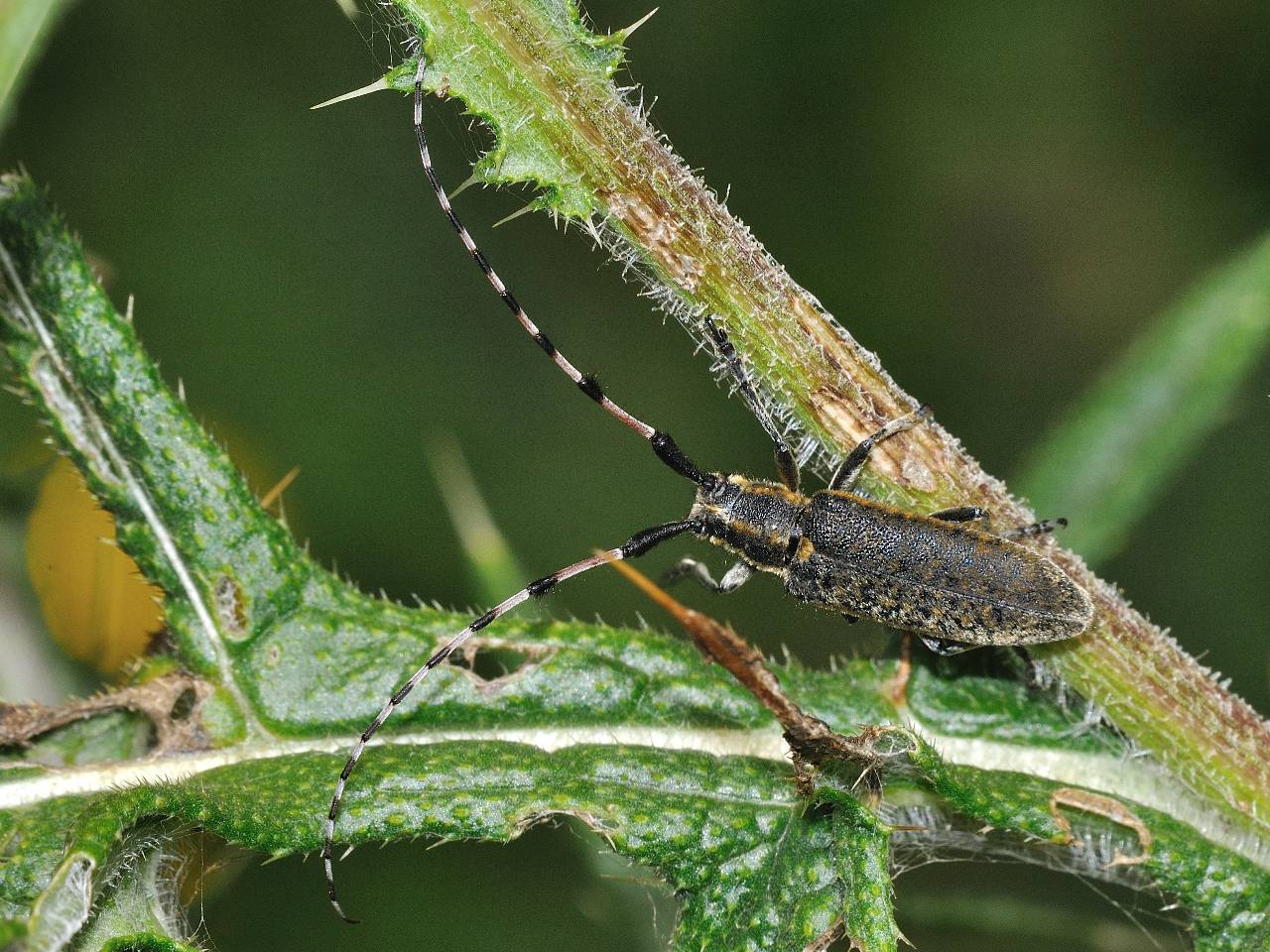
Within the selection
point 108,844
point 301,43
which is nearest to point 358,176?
point 301,43

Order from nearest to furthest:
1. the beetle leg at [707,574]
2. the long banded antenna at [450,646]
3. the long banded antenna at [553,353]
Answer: the long banded antenna at [450,646] → the long banded antenna at [553,353] → the beetle leg at [707,574]

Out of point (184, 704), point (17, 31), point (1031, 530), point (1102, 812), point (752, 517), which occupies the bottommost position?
point (1102, 812)

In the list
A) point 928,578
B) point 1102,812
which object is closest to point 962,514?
point 928,578

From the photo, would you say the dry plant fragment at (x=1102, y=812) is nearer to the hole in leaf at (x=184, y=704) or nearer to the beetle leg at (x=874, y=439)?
the beetle leg at (x=874, y=439)

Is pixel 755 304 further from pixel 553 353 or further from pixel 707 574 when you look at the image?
pixel 707 574

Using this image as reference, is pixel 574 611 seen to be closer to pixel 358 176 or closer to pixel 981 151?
pixel 358 176

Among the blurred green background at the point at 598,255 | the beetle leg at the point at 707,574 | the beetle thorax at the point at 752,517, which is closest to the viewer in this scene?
the beetle thorax at the point at 752,517

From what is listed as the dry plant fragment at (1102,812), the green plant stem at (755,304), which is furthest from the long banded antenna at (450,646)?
the dry plant fragment at (1102,812)
